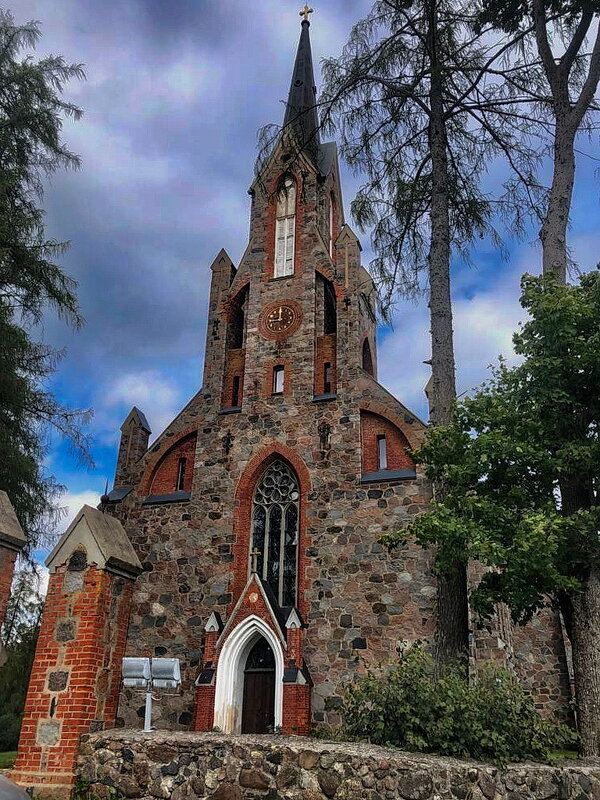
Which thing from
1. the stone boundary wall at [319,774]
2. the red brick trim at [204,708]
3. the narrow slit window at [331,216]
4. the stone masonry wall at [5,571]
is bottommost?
the stone boundary wall at [319,774]

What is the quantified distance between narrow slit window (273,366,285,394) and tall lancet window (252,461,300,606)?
1.86m

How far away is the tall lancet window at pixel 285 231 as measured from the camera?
1880cm

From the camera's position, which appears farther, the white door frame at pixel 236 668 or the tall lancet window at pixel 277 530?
the tall lancet window at pixel 277 530

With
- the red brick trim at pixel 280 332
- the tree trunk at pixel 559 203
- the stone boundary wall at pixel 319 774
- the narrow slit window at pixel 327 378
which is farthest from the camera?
the red brick trim at pixel 280 332

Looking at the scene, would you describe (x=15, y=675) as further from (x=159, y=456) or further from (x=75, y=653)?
(x=75, y=653)

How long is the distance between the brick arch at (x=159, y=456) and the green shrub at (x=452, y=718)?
1001 cm

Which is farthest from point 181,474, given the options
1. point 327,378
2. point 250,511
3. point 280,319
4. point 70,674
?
point 70,674

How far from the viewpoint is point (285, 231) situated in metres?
19.4

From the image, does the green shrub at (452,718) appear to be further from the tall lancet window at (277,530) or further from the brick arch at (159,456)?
the brick arch at (159,456)

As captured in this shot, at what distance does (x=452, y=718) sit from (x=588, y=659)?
86.5 inches

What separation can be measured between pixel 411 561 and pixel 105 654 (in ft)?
21.2

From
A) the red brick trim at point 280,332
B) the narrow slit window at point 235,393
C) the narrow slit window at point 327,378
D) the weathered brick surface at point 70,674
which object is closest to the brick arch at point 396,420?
the narrow slit window at point 327,378

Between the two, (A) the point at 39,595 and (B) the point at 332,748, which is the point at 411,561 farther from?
(A) the point at 39,595

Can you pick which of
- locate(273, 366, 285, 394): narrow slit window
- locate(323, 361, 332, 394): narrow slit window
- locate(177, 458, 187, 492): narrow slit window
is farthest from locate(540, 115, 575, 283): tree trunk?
locate(177, 458, 187, 492): narrow slit window
